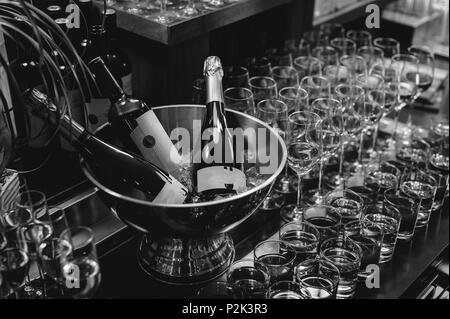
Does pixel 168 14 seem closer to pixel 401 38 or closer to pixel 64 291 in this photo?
pixel 64 291

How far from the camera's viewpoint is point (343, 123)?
1335 millimetres

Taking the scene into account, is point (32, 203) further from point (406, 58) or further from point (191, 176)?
point (406, 58)

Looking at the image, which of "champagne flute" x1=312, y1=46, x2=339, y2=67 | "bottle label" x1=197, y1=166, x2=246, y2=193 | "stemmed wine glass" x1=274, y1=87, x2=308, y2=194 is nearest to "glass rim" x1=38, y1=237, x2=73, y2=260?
"bottle label" x1=197, y1=166, x2=246, y2=193

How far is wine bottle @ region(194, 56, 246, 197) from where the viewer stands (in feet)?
3.57

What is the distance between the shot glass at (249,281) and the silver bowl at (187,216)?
75mm

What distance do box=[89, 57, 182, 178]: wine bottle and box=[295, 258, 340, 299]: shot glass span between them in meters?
0.30

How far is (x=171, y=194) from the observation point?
1.06 metres

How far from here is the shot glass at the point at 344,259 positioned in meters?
1.08

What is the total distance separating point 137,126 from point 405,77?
0.90 m

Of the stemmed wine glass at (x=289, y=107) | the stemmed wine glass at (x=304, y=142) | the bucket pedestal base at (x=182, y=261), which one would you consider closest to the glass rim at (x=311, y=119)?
the stemmed wine glass at (x=304, y=142)

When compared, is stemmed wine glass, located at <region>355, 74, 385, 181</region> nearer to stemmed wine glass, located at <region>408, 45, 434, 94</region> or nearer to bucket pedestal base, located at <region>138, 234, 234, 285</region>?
stemmed wine glass, located at <region>408, 45, 434, 94</region>

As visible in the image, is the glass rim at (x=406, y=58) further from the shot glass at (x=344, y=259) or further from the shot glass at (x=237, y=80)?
the shot glass at (x=344, y=259)
